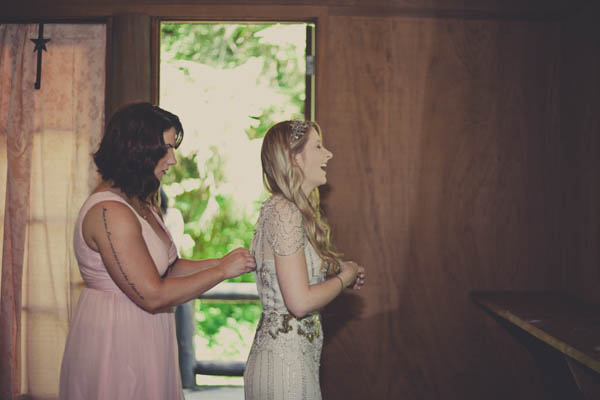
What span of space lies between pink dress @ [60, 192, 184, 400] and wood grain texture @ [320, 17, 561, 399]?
1340mm

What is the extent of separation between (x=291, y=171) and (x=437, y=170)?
4.65 ft

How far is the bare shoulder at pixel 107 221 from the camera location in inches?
70.6

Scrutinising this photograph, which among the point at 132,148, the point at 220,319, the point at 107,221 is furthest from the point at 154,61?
the point at 220,319

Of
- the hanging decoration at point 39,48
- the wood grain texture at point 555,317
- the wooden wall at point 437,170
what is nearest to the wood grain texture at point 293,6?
the wooden wall at point 437,170

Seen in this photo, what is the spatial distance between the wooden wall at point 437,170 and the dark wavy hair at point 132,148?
1.22m

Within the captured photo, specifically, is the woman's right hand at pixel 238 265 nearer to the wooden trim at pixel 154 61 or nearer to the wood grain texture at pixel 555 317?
the wood grain texture at pixel 555 317

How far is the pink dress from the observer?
1.85 metres

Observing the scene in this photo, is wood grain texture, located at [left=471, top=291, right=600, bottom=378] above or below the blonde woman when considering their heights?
below

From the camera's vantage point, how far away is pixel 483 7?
10.0ft

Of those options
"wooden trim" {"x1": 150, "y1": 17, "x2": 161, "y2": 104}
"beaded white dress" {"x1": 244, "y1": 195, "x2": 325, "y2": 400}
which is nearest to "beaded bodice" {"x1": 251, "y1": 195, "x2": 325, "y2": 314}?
"beaded white dress" {"x1": 244, "y1": 195, "x2": 325, "y2": 400}

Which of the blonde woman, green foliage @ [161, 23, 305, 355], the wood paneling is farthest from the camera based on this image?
green foliage @ [161, 23, 305, 355]

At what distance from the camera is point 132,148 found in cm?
187

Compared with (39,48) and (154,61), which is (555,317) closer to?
(154,61)

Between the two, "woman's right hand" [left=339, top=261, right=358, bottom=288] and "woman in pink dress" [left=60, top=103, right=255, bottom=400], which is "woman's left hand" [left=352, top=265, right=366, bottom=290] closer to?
"woman's right hand" [left=339, top=261, right=358, bottom=288]
